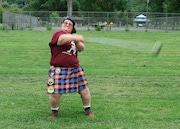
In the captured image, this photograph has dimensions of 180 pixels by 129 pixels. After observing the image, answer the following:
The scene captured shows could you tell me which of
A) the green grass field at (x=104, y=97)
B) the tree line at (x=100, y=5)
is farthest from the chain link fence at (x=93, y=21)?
the green grass field at (x=104, y=97)

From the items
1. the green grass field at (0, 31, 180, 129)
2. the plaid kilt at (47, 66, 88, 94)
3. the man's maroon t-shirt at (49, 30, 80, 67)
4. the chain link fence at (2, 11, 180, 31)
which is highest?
the chain link fence at (2, 11, 180, 31)

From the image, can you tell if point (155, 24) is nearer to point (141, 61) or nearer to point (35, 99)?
point (141, 61)

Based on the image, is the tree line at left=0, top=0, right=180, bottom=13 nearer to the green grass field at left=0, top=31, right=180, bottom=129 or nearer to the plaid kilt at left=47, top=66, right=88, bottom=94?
the green grass field at left=0, top=31, right=180, bottom=129

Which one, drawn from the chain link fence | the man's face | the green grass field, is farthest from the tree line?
the man's face

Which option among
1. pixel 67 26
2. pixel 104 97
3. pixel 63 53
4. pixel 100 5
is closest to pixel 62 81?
pixel 63 53

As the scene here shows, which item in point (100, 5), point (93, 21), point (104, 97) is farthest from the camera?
point (100, 5)

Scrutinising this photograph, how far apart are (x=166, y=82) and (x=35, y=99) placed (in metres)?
3.05

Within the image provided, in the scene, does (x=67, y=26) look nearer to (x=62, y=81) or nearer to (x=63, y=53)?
(x=63, y=53)

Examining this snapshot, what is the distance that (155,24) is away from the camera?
4125 cm

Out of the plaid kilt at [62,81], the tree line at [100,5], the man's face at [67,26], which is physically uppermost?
the tree line at [100,5]

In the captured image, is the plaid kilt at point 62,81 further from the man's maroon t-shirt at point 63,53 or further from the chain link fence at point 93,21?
the chain link fence at point 93,21

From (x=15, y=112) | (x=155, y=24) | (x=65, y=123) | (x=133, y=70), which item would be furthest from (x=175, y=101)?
(x=155, y=24)

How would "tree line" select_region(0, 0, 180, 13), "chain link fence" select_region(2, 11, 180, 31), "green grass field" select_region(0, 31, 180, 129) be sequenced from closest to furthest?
1. "green grass field" select_region(0, 31, 180, 129)
2. "chain link fence" select_region(2, 11, 180, 31)
3. "tree line" select_region(0, 0, 180, 13)

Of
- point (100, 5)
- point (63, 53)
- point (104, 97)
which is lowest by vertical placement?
point (104, 97)
